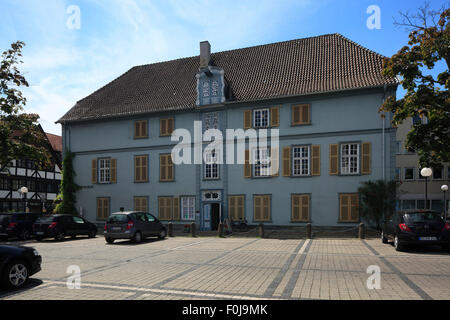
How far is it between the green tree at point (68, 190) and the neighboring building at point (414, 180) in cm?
3235

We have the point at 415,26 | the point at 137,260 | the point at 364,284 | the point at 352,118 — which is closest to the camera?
the point at 364,284

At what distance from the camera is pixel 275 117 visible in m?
22.8

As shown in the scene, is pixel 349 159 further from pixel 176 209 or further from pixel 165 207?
pixel 165 207

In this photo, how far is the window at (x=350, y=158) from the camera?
2103cm

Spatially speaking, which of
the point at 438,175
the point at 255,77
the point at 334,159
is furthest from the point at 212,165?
the point at 438,175

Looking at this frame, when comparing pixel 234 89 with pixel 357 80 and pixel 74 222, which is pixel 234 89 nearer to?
pixel 357 80

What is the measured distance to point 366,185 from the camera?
20406 mm

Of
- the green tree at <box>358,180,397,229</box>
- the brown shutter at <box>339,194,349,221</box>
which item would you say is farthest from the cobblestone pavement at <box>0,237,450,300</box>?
the brown shutter at <box>339,194,349,221</box>

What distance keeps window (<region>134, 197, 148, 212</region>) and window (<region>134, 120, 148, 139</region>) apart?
458cm

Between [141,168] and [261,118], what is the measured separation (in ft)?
31.5

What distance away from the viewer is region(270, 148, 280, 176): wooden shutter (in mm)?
22450

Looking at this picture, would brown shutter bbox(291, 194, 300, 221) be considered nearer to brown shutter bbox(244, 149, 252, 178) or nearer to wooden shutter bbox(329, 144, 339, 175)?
wooden shutter bbox(329, 144, 339, 175)
